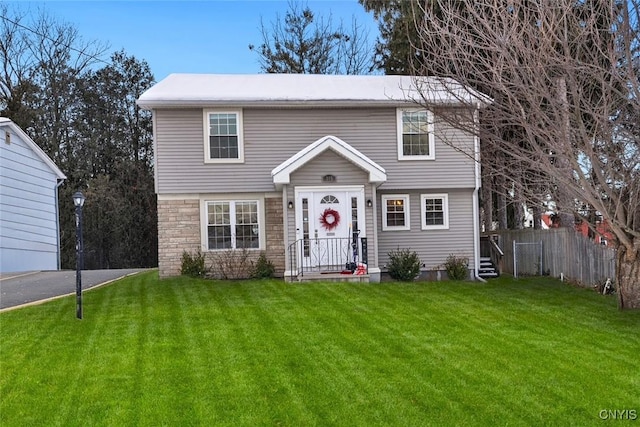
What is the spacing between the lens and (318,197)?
15.6 meters

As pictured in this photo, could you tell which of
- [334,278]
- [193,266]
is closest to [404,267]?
[334,278]

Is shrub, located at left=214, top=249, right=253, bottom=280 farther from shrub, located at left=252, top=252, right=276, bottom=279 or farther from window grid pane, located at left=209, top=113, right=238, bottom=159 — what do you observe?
window grid pane, located at left=209, top=113, right=238, bottom=159

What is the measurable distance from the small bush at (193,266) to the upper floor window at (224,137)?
2.59m

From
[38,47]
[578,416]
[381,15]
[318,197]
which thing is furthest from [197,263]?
[38,47]

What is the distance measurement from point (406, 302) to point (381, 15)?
57.4 feet

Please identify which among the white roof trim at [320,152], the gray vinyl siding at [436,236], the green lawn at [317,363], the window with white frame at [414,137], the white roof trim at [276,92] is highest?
the white roof trim at [276,92]


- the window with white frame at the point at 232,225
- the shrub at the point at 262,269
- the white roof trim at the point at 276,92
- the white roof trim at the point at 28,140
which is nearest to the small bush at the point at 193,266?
the window with white frame at the point at 232,225

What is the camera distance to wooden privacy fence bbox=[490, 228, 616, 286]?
14.1 meters

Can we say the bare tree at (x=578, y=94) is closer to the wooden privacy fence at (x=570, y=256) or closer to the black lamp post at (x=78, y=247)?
the wooden privacy fence at (x=570, y=256)

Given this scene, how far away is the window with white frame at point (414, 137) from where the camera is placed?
16.9m

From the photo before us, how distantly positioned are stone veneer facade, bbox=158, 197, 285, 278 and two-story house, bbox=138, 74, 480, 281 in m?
0.03

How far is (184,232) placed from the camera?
1617 cm

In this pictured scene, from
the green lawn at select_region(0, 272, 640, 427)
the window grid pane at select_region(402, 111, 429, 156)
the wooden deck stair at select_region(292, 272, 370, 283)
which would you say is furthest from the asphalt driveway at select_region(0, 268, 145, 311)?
the window grid pane at select_region(402, 111, 429, 156)

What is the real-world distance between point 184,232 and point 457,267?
24.4 ft
